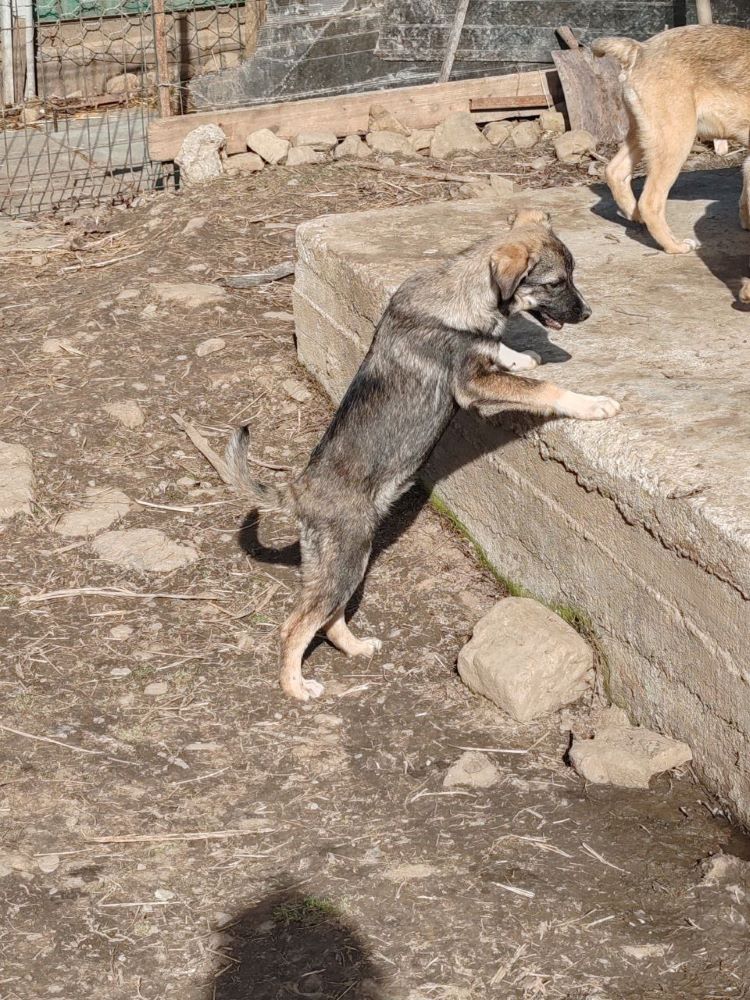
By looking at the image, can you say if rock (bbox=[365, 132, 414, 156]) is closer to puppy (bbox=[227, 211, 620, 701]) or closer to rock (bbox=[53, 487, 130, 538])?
rock (bbox=[53, 487, 130, 538])

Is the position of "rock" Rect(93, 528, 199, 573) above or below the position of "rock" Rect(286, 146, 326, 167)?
below

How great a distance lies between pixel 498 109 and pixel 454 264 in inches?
244

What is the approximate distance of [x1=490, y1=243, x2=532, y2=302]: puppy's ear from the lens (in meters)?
4.32

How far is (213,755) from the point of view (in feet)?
14.0

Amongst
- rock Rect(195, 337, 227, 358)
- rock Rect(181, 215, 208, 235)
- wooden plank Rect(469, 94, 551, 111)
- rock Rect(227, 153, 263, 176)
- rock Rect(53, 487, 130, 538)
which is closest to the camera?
rock Rect(53, 487, 130, 538)

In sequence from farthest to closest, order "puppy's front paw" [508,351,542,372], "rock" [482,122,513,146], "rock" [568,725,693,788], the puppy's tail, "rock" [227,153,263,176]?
1. "rock" [482,122,513,146]
2. "rock" [227,153,263,176]
3. "puppy's front paw" [508,351,542,372]
4. the puppy's tail
5. "rock" [568,725,693,788]

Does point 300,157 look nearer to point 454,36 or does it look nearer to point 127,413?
point 454,36

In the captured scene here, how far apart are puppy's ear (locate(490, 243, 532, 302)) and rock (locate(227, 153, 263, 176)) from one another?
557 cm

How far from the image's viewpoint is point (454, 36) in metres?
10.5

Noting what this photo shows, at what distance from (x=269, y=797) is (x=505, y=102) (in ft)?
25.5

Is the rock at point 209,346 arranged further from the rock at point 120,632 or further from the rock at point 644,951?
the rock at point 644,951

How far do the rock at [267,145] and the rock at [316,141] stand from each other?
0.18 metres

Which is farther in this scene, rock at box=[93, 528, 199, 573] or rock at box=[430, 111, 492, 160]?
rock at box=[430, 111, 492, 160]

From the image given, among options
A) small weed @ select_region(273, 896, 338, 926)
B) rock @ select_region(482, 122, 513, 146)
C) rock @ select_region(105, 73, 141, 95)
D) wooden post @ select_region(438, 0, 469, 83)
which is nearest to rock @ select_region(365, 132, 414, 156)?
rock @ select_region(482, 122, 513, 146)
